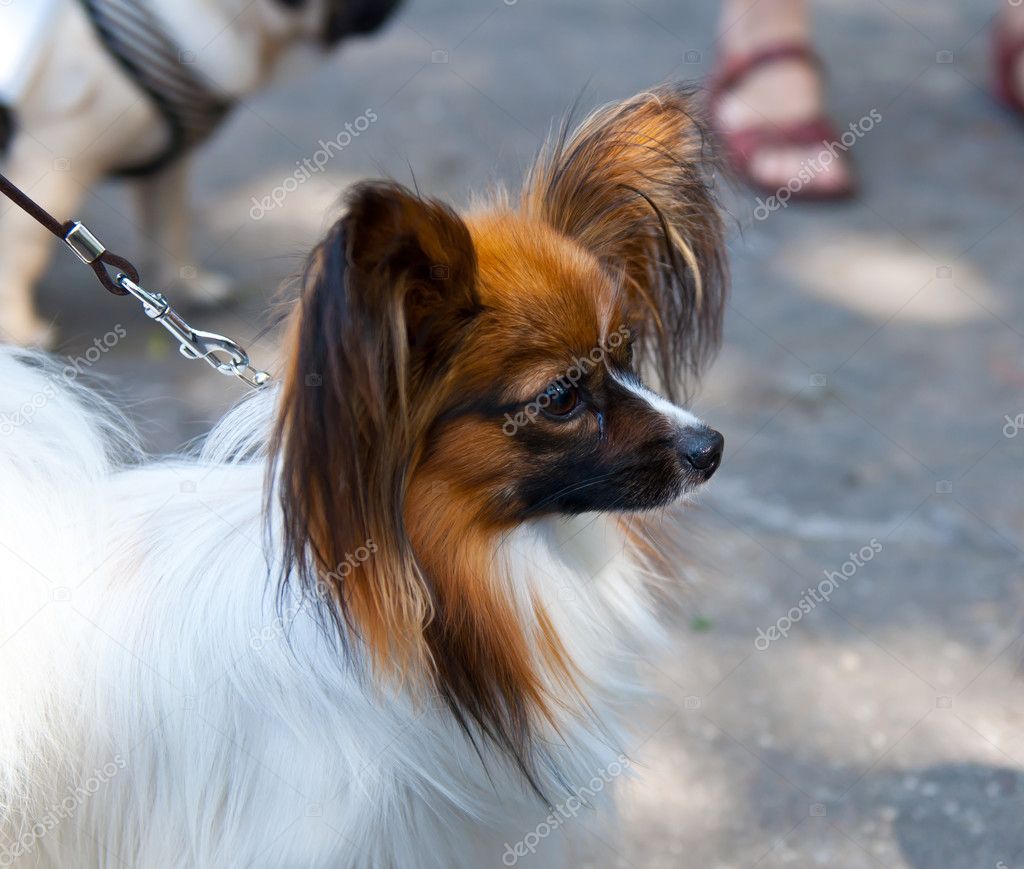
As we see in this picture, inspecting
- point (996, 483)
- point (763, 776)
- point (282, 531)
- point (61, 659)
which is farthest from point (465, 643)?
point (996, 483)

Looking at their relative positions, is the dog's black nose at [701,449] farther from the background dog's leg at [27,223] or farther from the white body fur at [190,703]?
the background dog's leg at [27,223]

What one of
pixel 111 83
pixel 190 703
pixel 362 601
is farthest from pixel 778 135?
pixel 190 703

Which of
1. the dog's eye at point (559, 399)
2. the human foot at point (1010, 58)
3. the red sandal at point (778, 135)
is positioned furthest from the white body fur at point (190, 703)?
the human foot at point (1010, 58)

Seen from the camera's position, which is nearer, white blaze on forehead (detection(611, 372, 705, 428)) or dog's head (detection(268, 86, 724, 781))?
dog's head (detection(268, 86, 724, 781))

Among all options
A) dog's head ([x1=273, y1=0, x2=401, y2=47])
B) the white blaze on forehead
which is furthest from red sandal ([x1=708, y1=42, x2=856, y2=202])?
the white blaze on forehead

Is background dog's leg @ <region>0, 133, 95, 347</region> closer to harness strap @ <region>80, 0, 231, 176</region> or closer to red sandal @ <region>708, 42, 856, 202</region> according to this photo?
harness strap @ <region>80, 0, 231, 176</region>

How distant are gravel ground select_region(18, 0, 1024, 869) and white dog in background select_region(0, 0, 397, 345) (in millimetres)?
374

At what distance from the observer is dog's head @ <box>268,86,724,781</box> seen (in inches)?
66.4

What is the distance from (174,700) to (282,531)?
1.26 feet

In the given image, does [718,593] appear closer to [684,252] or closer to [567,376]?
[684,252]

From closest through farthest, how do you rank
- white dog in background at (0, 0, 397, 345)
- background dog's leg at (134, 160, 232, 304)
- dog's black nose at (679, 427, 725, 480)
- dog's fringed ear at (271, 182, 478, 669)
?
dog's fringed ear at (271, 182, 478, 669), dog's black nose at (679, 427, 725, 480), white dog in background at (0, 0, 397, 345), background dog's leg at (134, 160, 232, 304)

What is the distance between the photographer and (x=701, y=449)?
2104mm

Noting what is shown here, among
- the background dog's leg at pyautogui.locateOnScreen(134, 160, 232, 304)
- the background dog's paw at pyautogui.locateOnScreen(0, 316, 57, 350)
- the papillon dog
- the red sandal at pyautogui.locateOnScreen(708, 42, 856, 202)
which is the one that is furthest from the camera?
the red sandal at pyautogui.locateOnScreen(708, 42, 856, 202)

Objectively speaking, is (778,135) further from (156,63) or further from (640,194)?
(640,194)
